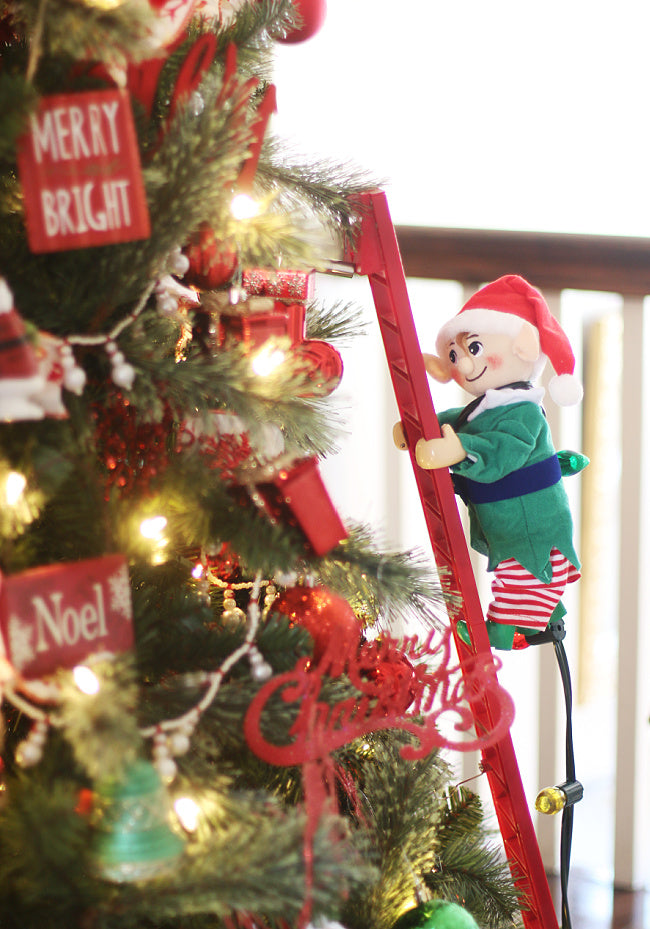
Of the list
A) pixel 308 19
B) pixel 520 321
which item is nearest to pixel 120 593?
pixel 520 321

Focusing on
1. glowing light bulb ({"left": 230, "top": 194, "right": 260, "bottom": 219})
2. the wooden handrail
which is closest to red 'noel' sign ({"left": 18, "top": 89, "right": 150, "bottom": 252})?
glowing light bulb ({"left": 230, "top": 194, "right": 260, "bottom": 219})

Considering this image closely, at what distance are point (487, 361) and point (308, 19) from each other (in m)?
0.34

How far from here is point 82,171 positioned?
48cm

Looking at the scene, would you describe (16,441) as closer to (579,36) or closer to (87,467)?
(87,467)

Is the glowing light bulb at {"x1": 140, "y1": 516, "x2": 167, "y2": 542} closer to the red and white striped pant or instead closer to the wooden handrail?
the red and white striped pant

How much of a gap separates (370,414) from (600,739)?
0.64 m

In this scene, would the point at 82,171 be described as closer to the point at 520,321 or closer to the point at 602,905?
the point at 520,321

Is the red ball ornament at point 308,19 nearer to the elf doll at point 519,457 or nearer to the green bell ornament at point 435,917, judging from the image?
the elf doll at point 519,457

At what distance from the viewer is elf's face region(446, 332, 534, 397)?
0.74 meters

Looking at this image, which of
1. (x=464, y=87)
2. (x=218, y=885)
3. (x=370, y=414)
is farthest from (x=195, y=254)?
(x=464, y=87)

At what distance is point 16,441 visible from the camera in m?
0.50

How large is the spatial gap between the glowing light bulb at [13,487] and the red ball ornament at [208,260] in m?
0.21

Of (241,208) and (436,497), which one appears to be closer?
(241,208)

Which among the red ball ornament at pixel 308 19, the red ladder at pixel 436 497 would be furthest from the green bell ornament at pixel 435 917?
the red ball ornament at pixel 308 19
